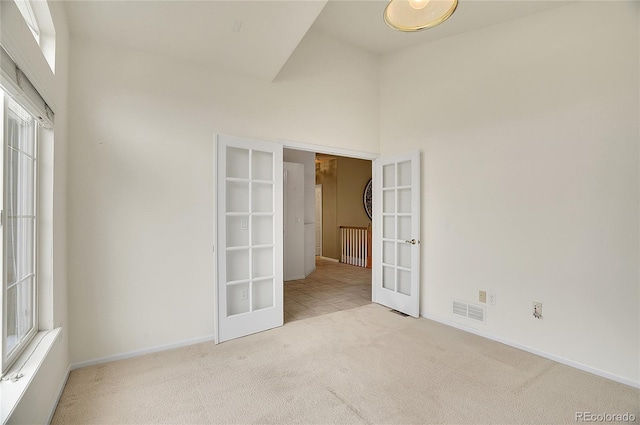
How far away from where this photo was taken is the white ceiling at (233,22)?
7.09ft

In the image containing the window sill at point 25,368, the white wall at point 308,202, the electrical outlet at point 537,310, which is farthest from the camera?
the white wall at point 308,202

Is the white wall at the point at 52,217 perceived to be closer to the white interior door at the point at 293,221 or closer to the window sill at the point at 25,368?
the window sill at the point at 25,368

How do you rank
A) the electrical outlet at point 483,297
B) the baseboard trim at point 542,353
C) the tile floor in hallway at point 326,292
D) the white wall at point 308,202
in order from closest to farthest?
1. the baseboard trim at point 542,353
2. the electrical outlet at point 483,297
3. the tile floor in hallway at point 326,292
4. the white wall at point 308,202

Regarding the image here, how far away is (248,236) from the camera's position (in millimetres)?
3148

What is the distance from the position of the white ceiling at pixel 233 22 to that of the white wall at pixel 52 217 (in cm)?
35

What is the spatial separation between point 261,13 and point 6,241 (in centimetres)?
211

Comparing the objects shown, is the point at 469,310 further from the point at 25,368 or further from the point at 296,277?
the point at 25,368

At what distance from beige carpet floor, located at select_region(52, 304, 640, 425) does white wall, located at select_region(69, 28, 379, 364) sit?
375 millimetres

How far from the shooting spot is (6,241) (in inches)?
59.1

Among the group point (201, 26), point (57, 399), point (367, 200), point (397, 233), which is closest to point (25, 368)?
point (57, 399)

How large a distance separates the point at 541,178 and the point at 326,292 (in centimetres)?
319

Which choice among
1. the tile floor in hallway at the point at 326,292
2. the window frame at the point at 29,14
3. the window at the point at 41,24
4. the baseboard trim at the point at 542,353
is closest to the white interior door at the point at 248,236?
the tile floor in hallway at the point at 326,292

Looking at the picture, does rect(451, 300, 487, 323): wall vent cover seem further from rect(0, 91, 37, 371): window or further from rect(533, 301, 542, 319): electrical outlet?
rect(0, 91, 37, 371): window

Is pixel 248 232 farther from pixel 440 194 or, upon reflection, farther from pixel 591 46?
pixel 591 46
